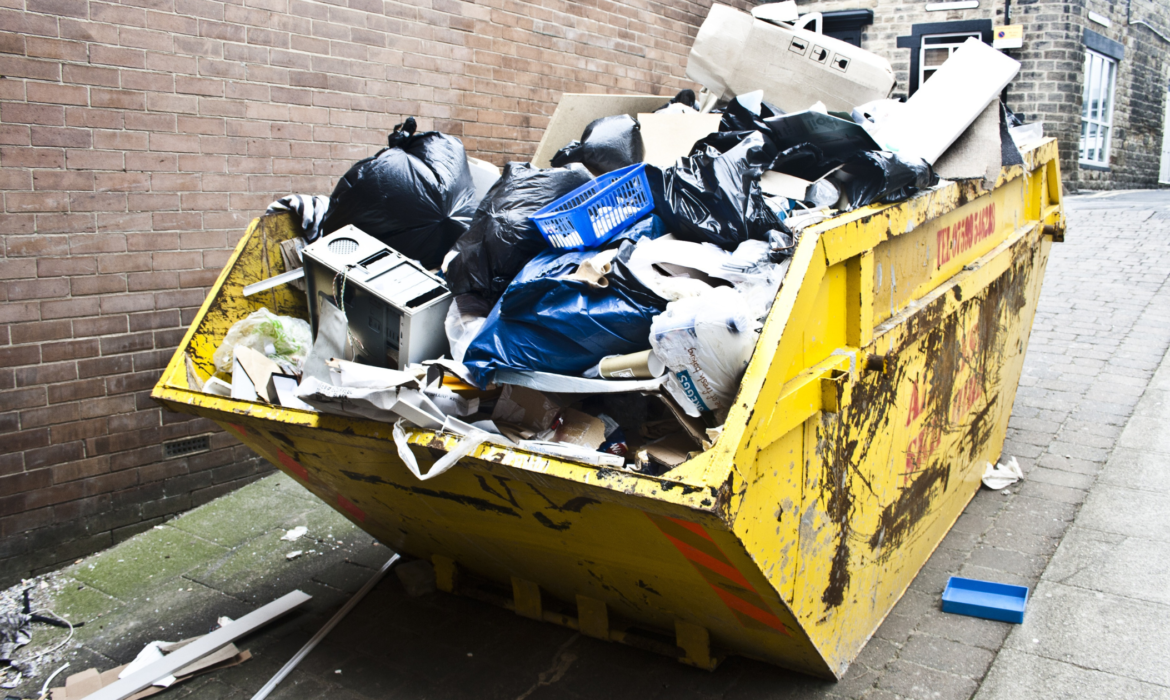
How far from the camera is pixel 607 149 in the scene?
3.02 metres

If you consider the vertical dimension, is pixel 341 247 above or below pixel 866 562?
above

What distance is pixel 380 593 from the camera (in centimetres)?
316

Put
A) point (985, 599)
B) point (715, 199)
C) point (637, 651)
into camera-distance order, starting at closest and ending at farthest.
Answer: point (715, 199), point (637, 651), point (985, 599)

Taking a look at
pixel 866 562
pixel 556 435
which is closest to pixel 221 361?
pixel 556 435

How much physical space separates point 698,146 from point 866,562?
139 cm

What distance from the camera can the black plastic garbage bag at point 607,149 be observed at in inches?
118

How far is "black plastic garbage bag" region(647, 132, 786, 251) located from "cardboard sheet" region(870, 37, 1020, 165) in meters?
0.61

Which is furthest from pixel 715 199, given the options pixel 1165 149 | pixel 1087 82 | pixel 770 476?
pixel 1165 149

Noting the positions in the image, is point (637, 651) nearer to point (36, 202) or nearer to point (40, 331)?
point (40, 331)

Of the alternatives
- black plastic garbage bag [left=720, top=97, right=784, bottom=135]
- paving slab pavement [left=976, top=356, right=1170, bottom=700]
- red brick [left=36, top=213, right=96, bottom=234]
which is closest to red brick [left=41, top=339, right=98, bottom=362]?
red brick [left=36, top=213, right=96, bottom=234]

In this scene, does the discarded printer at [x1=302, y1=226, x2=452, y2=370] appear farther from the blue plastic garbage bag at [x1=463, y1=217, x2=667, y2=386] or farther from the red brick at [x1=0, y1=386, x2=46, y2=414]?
the red brick at [x1=0, y1=386, x2=46, y2=414]

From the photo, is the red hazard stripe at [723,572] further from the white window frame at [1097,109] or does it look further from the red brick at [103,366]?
the white window frame at [1097,109]

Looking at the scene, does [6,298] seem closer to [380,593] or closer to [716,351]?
[380,593]

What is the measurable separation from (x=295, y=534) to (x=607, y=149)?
229 centimetres
